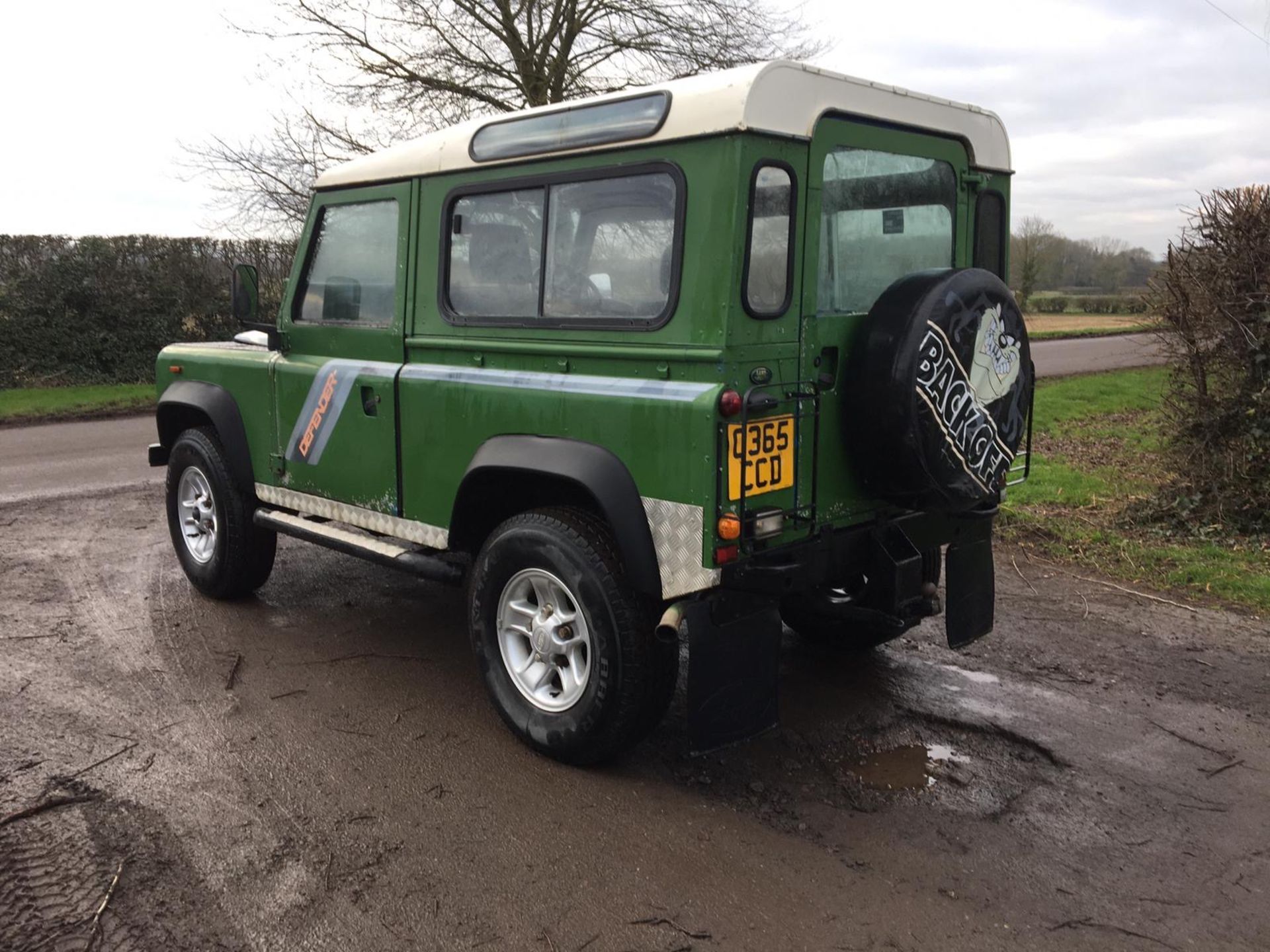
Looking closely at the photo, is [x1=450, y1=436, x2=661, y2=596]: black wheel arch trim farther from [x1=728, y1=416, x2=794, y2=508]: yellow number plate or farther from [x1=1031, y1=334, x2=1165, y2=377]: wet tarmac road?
[x1=1031, y1=334, x2=1165, y2=377]: wet tarmac road

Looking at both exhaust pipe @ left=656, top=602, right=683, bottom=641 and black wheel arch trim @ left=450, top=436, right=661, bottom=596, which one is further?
black wheel arch trim @ left=450, top=436, right=661, bottom=596

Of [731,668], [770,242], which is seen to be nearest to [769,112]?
[770,242]

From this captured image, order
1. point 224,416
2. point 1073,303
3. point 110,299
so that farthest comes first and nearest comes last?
point 1073,303, point 110,299, point 224,416

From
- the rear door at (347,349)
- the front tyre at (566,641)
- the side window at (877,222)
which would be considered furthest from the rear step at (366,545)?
the side window at (877,222)

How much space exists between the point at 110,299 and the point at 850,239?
14.6 m

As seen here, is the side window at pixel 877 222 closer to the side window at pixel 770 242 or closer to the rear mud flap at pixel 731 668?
the side window at pixel 770 242

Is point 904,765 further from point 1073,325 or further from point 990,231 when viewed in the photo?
point 1073,325

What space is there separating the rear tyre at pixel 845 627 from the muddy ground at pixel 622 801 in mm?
108

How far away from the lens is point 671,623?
3209 mm

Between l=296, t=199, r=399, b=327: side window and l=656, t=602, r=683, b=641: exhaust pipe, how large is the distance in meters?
2.02

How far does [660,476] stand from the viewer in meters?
3.29

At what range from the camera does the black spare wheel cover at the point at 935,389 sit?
343cm

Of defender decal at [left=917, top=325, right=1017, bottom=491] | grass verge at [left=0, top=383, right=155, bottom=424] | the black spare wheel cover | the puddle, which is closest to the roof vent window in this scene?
the black spare wheel cover

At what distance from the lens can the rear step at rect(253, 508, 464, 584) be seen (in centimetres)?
426
